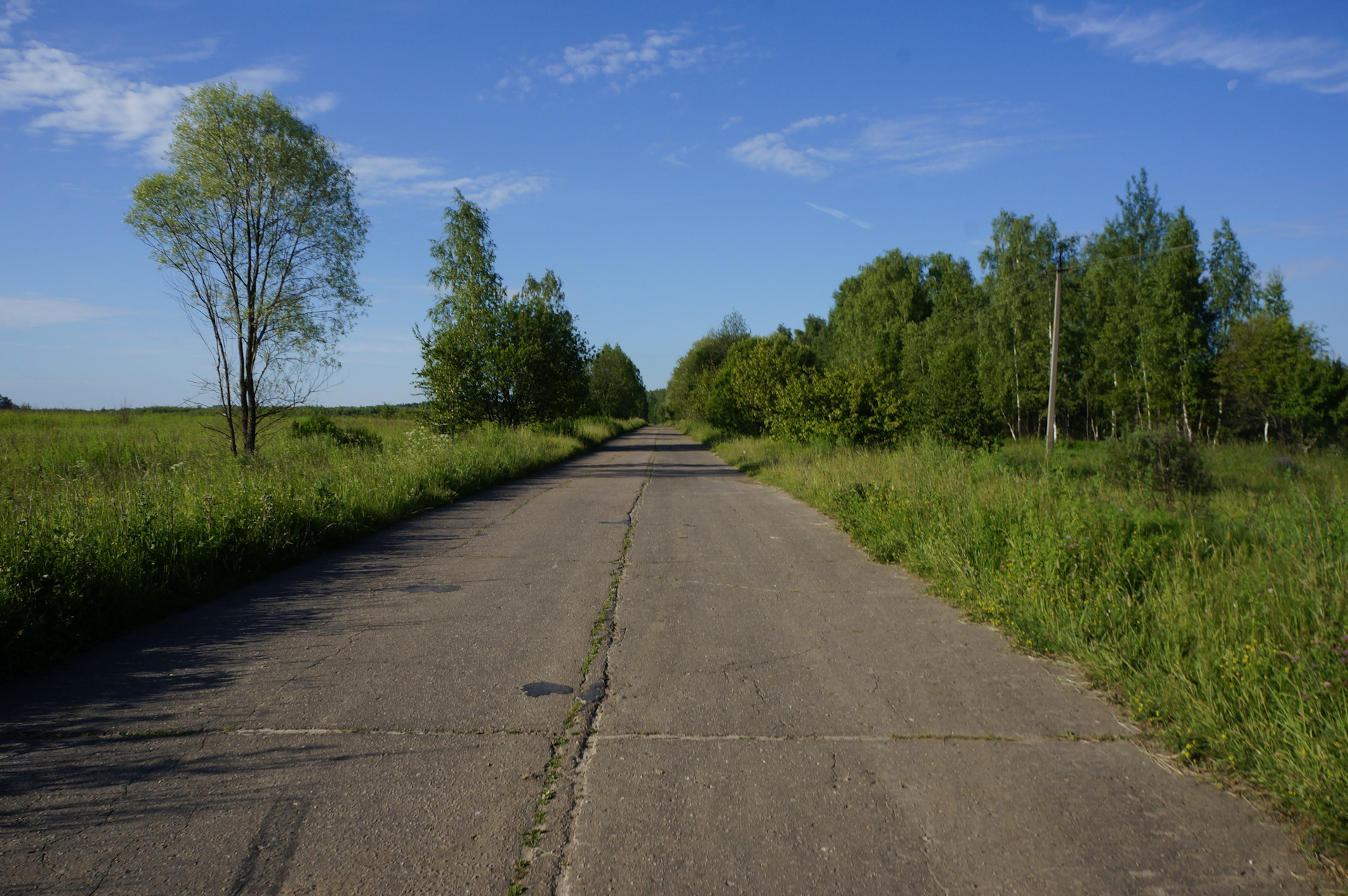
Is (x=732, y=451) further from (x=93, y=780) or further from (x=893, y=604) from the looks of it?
(x=93, y=780)

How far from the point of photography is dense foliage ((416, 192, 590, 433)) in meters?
26.2

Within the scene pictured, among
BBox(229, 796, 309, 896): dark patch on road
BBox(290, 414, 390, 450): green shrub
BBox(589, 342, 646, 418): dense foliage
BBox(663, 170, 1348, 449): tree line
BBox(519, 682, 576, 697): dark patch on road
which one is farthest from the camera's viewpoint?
BBox(589, 342, 646, 418): dense foliage

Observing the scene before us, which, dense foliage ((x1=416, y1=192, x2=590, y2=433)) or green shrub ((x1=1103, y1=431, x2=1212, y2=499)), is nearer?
green shrub ((x1=1103, y1=431, x2=1212, y2=499))

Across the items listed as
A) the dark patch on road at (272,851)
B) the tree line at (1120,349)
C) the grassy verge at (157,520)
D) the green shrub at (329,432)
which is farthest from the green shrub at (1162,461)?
the green shrub at (329,432)

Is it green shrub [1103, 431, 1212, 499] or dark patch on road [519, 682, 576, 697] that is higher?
green shrub [1103, 431, 1212, 499]

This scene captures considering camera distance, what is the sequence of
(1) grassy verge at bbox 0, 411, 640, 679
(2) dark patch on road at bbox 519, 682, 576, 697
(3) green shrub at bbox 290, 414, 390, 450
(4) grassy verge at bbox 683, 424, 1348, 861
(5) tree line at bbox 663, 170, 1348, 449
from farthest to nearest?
(5) tree line at bbox 663, 170, 1348, 449 → (3) green shrub at bbox 290, 414, 390, 450 → (1) grassy verge at bbox 0, 411, 640, 679 → (2) dark patch on road at bbox 519, 682, 576, 697 → (4) grassy verge at bbox 683, 424, 1348, 861

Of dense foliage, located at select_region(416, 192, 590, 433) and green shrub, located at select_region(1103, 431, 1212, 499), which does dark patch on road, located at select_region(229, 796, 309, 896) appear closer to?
green shrub, located at select_region(1103, 431, 1212, 499)

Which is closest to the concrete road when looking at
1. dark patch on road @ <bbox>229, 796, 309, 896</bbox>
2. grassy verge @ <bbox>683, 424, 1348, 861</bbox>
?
dark patch on road @ <bbox>229, 796, 309, 896</bbox>

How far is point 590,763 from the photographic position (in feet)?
10.5

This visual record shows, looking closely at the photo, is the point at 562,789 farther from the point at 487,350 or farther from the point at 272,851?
the point at 487,350

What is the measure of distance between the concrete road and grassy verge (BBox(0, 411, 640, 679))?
16.4 inches

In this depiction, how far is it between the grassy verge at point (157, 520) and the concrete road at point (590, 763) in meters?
0.42

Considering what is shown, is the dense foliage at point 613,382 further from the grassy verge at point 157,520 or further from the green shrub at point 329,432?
the grassy verge at point 157,520

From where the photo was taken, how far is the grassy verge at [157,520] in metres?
4.95
